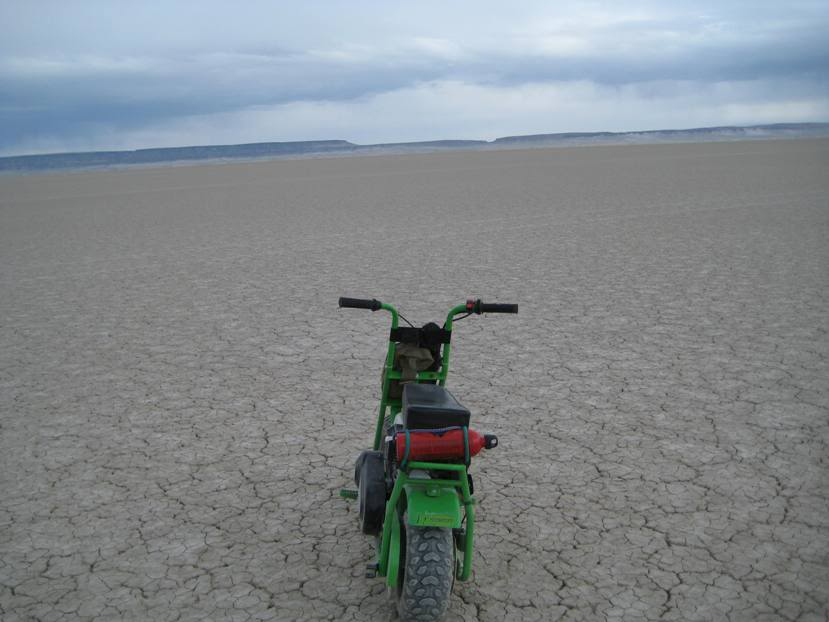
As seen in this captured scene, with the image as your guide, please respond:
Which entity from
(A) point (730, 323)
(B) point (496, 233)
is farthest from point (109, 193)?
(A) point (730, 323)

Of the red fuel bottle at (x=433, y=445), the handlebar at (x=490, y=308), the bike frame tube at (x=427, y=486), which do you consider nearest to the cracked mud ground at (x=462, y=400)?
the bike frame tube at (x=427, y=486)

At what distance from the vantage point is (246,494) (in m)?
4.04

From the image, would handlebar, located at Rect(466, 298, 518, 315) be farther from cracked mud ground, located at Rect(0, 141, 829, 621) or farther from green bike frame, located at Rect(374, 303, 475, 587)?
cracked mud ground, located at Rect(0, 141, 829, 621)

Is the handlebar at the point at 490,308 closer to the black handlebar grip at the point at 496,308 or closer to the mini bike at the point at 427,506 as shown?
the black handlebar grip at the point at 496,308

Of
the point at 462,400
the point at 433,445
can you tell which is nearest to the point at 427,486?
the point at 433,445

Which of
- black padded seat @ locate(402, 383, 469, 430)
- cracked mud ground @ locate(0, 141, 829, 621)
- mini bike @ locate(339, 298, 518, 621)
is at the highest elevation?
black padded seat @ locate(402, 383, 469, 430)

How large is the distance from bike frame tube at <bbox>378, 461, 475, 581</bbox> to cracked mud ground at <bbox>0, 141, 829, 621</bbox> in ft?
0.95

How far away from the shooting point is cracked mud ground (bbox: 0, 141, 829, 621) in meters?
3.22

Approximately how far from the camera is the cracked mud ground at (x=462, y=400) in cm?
322

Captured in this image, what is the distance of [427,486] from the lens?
9.18ft

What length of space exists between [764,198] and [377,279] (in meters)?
12.5

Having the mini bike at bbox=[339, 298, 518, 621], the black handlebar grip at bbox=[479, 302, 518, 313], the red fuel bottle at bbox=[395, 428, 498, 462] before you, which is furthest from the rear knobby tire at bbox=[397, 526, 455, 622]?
the black handlebar grip at bbox=[479, 302, 518, 313]

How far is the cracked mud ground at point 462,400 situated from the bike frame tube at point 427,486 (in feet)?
0.95

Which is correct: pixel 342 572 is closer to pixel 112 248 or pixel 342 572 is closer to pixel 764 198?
pixel 112 248
